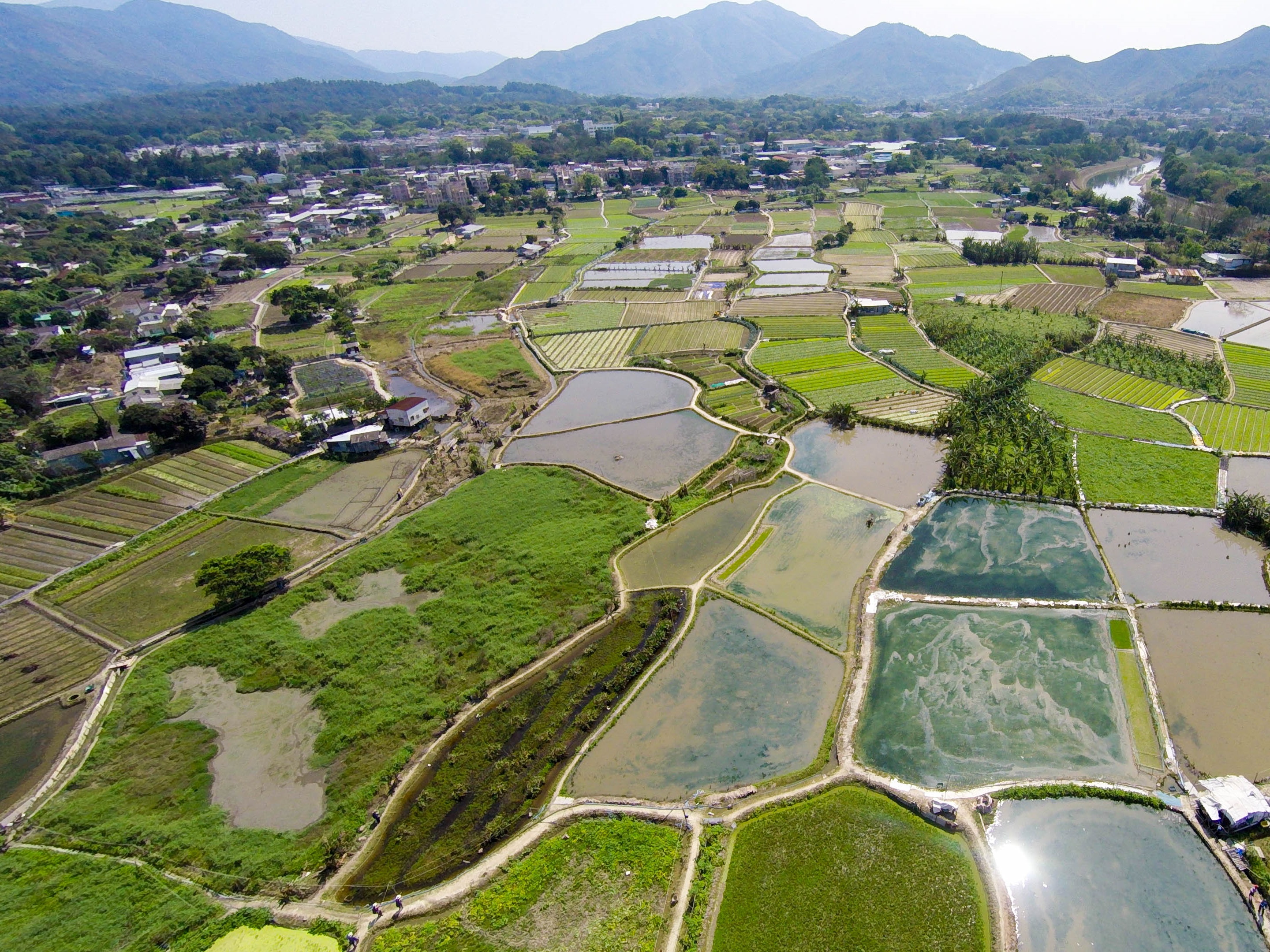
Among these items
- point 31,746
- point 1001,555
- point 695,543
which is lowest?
point 31,746

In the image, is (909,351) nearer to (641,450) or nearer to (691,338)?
(691,338)

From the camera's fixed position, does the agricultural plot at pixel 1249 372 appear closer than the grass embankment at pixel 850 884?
No

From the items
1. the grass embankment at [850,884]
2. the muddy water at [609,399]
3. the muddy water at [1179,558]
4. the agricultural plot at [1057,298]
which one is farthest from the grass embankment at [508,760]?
the agricultural plot at [1057,298]

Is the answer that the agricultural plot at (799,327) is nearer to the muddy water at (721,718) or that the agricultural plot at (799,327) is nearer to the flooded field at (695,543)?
the flooded field at (695,543)

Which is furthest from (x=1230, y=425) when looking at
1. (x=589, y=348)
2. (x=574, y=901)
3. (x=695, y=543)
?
(x=574, y=901)

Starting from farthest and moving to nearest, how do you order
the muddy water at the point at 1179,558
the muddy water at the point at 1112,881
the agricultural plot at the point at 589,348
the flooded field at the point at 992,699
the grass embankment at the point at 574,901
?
the agricultural plot at the point at 589,348
the muddy water at the point at 1179,558
the flooded field at the point at 992,699
the grass embankment at the point at 574,901
the muddy water at the point at 1112,881

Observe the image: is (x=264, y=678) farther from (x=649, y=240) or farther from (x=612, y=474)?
(x=649, y=240)

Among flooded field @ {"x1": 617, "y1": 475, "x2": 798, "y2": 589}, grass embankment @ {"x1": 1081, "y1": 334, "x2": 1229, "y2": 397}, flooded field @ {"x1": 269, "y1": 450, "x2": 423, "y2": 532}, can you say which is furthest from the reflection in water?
flooded field @ {"x1": 269, "y1": 450, "x2": 423, "y2": 532}
